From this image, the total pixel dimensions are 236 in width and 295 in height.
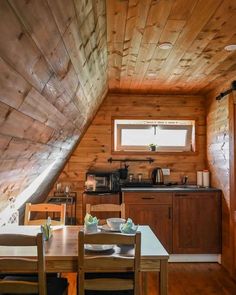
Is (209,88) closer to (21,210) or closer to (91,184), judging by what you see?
(91,184)

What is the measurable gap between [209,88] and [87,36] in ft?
9.87

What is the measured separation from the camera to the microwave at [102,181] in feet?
14.6

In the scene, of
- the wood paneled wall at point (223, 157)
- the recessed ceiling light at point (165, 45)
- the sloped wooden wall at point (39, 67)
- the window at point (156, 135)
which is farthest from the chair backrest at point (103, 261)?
the window at point (156, 135)

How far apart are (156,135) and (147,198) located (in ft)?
4.03

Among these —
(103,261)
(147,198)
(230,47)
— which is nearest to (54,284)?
(103,261)

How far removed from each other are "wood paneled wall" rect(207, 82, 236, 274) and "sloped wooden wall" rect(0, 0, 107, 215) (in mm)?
2165

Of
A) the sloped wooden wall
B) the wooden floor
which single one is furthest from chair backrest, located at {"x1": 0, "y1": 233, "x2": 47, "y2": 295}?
the wooden floor

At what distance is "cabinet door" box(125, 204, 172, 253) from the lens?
4.25 m

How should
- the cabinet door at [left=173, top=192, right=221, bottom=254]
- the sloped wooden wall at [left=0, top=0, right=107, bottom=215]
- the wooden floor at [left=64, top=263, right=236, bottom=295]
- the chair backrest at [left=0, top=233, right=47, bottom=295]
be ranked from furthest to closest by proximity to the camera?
the cabinet door at [left=173, top=192, right=221, bottom=254] → the wooden floor at [left=64, top=263, right=236, bottom=295] → the chair backrest at [left=0, top=233, right=47, bottom=295] → the sloped wooden wall at [left=0, top=0, right=107, bottom=215]

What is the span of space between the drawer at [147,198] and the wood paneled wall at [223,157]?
75cm

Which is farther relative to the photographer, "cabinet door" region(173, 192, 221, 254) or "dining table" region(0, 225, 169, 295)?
"cabinet door" region(173, 192, 221, 254)

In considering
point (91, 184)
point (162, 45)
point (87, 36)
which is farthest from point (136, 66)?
point (91, 184)

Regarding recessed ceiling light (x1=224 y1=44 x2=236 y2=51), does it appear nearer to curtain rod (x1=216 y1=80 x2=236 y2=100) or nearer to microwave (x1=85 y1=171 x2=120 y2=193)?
curtain rod (x1=216 y1=80 x2=236 y2=100)

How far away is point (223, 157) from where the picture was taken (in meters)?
4.12
